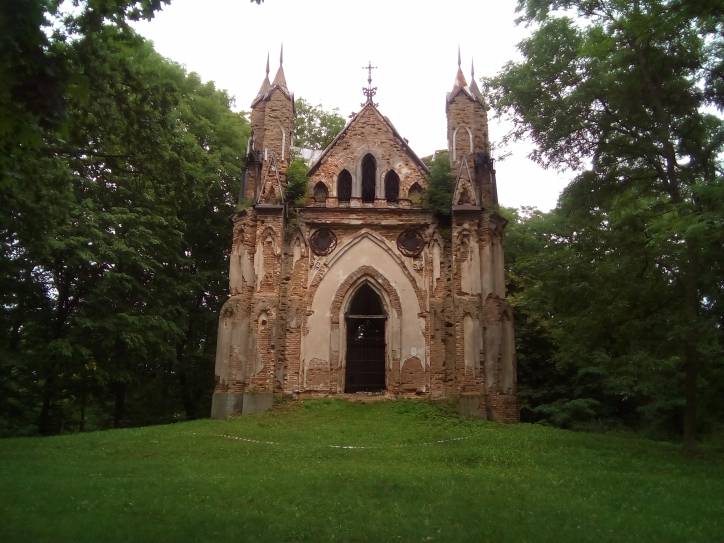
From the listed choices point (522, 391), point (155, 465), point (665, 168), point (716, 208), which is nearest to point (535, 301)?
point (665, 168)

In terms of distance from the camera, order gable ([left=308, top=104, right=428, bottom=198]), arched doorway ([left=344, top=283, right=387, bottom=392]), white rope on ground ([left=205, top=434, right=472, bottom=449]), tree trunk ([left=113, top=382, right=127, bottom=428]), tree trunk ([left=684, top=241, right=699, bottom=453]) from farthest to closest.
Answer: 1. tree trunk ([left=113, top=382, right=127, bottom=428])
2. gable ([left=308, top=104, right=428, bottom=198])
3. arched doorway ([left=344, top=283, right=387, bottom=392])
4. white rope on ground ([left=205, top=434, right=472, bottom=449])
5. tree trunk ([left=684, top=241, right=699, bottom=453])

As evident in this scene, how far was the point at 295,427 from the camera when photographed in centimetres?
1606

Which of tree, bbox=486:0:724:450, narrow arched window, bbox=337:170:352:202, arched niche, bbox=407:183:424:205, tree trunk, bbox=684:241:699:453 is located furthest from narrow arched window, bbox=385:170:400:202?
tree trunk, bbox=684:241:699:453

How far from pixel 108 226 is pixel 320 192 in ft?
21.3

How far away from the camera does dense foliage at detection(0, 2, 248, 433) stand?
24.2 feet

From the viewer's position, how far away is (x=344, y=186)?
21109 mm

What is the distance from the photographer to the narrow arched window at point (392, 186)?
Answer: 824 inches

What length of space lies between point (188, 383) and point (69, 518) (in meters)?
19.0

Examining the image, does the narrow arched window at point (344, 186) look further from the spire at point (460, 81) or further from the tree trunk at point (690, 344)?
the tree trunk at point (690, 344)

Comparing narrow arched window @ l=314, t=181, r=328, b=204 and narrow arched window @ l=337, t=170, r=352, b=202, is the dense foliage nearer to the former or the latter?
narrow arched window @ l=314, t=181, r=328, b=204

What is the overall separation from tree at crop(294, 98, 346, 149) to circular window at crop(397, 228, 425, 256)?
1464 centimetres

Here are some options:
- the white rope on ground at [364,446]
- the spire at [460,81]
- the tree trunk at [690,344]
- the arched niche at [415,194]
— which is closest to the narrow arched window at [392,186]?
the arched niche at [415,194]

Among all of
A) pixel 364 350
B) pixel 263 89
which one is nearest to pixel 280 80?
pixel 263 89

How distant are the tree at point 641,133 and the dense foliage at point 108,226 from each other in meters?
7.84
